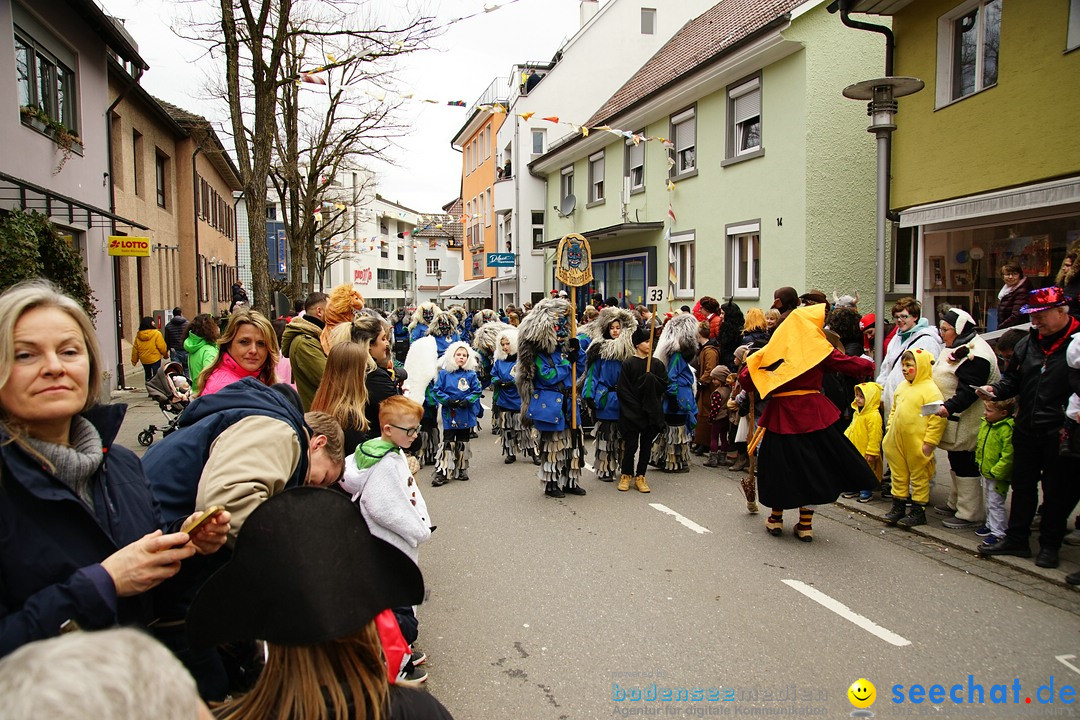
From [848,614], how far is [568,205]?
22.7 m

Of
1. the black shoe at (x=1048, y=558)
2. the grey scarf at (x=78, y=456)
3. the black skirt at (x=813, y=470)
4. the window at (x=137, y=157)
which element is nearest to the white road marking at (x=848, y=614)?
the black skirt at (x=813, y=470)

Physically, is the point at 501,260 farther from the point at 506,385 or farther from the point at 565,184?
the point at 506,385

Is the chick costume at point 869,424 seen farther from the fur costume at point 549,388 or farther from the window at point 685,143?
the window at point 685,143

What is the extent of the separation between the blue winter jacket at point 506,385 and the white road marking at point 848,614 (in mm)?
5342

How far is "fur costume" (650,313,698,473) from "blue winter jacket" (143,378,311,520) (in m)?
6.94

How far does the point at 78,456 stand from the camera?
197cm

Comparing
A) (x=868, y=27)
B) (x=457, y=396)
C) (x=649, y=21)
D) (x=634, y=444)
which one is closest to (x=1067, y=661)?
(x=634, y=444)

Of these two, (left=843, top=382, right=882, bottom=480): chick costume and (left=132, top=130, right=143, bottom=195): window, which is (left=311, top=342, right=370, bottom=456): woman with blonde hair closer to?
(left=843, top=382, right=882, bottom=480): chick costume

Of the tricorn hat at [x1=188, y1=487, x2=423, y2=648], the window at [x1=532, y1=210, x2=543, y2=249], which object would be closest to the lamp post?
the tricorn hat at [x1=188, y1=487, x2=423, y2=648]

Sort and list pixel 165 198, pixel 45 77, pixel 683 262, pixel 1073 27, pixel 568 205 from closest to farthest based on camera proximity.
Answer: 1. pixel 1073 27
2. pixel 45 77
3. pixel 683 262
4. pixel 568 205
5. pixel 165 198

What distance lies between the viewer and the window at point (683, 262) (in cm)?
1855

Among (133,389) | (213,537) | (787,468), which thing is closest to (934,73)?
(787,468)

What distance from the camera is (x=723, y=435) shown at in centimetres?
1020

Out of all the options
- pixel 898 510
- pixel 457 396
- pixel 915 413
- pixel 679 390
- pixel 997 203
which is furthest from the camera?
pixel 997 203
